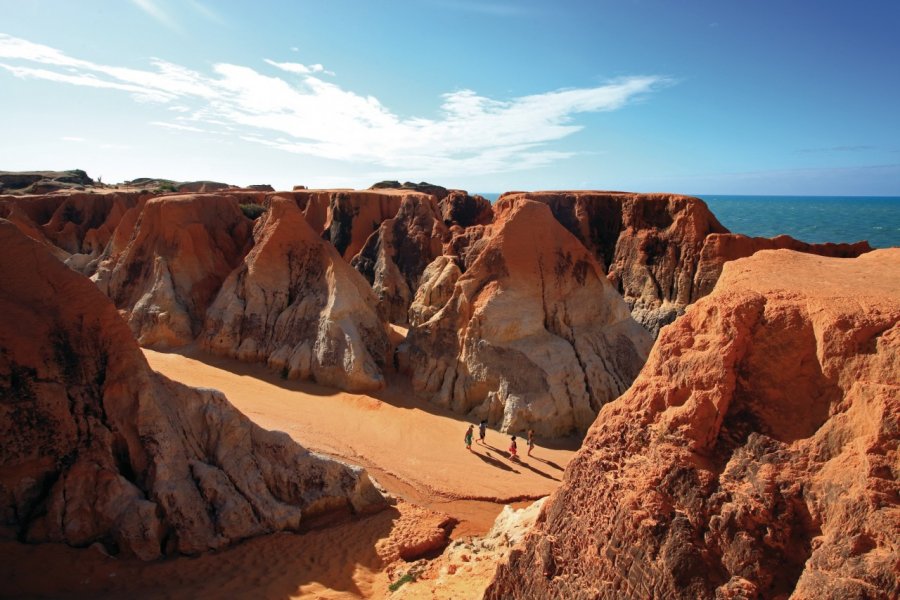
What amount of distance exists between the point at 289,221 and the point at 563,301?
10.5 m

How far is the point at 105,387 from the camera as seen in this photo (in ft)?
29.2

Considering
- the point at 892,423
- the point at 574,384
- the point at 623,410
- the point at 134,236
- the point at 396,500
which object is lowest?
the point at 396,500

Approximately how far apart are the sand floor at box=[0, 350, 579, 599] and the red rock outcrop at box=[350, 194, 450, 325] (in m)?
10.2

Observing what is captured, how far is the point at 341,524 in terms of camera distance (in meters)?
10.0

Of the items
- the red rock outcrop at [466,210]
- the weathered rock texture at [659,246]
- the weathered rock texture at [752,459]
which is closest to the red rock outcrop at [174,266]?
the weathered rock texture at [659,246]

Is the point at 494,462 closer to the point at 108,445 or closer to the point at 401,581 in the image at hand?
the point at 401,581

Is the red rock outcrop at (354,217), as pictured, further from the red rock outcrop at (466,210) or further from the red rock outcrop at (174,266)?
the red rock outcrop at (174,266)

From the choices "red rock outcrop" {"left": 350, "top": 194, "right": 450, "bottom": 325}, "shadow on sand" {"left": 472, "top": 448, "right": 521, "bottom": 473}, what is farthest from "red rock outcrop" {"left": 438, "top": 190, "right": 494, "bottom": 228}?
"shadow on sand" {"left": 472, "top": 448, "right": 521, "bottom": 473}

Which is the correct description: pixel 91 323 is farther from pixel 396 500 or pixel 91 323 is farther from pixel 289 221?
pixel 289 221

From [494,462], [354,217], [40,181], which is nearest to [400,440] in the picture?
[494,462]

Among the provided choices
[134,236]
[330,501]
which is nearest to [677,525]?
[330,501]

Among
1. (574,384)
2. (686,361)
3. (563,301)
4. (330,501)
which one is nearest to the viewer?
(686,361)

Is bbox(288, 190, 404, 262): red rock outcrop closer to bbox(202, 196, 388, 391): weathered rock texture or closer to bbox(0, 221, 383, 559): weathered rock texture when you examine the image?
bbox(202, 196, 388, 391): weathered rock texture

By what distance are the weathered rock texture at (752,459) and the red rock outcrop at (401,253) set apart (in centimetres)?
2225
